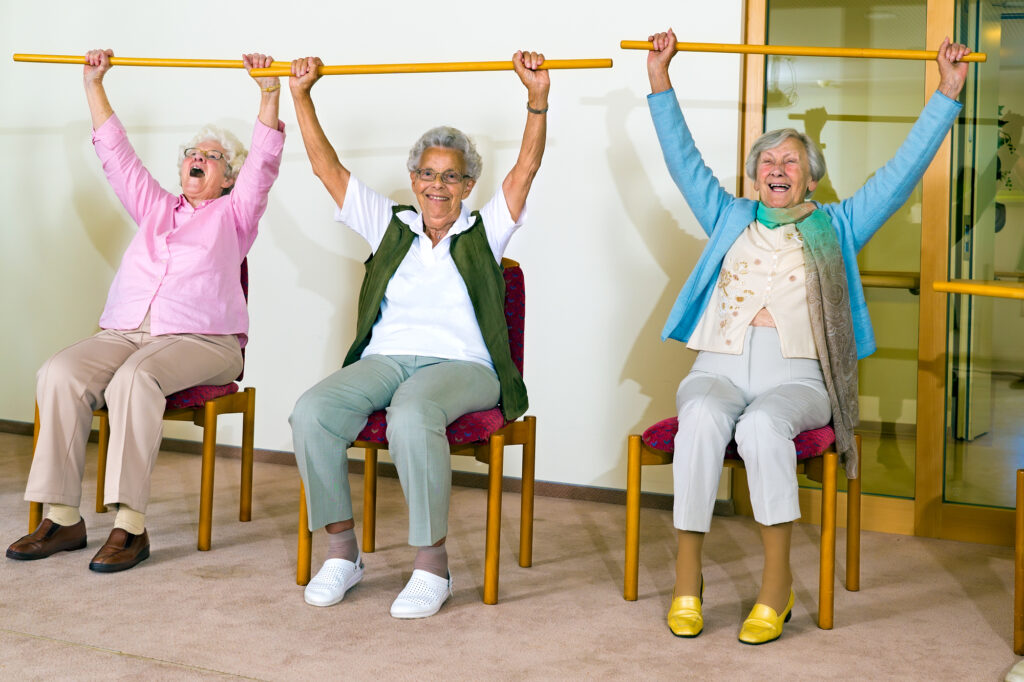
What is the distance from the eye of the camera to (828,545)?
2.43 metres

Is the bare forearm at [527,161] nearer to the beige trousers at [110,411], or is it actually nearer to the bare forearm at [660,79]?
the bare forearm at [660,79]

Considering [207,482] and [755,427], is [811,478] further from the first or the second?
[207,482]

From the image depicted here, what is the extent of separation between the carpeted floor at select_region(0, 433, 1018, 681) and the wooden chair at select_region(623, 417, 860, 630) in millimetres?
61

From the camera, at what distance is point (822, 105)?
3.32 metres

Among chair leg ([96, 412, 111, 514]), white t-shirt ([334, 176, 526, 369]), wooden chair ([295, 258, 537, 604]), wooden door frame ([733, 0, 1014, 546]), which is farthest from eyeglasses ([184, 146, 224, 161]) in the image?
wooden door frame ([733, 0, 1014, 546])

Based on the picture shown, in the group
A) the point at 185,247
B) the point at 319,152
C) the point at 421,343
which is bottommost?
the point at 421,343

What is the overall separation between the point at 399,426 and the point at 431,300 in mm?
455

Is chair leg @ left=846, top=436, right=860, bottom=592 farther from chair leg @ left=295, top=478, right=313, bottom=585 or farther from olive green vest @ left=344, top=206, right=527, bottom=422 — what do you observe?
chair leg @ left=295, top=478, right=313, bottom=585

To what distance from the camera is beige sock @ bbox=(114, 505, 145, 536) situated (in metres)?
2.77

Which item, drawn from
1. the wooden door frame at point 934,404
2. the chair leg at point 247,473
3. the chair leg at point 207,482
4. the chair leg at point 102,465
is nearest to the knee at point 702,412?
the wooden door frame at point 934,404

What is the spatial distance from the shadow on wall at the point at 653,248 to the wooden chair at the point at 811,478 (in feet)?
3.09

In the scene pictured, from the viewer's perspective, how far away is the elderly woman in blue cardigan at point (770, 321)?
2363 mm

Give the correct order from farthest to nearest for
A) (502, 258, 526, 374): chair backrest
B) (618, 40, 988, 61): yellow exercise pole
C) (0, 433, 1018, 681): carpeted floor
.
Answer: (502, 258, 526, 374): chair backrest, (618, 40, 988, 61): yellow exercise pole, (0, 433, 1018, 681): carpeted floor

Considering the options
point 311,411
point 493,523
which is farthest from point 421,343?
point 493,523
